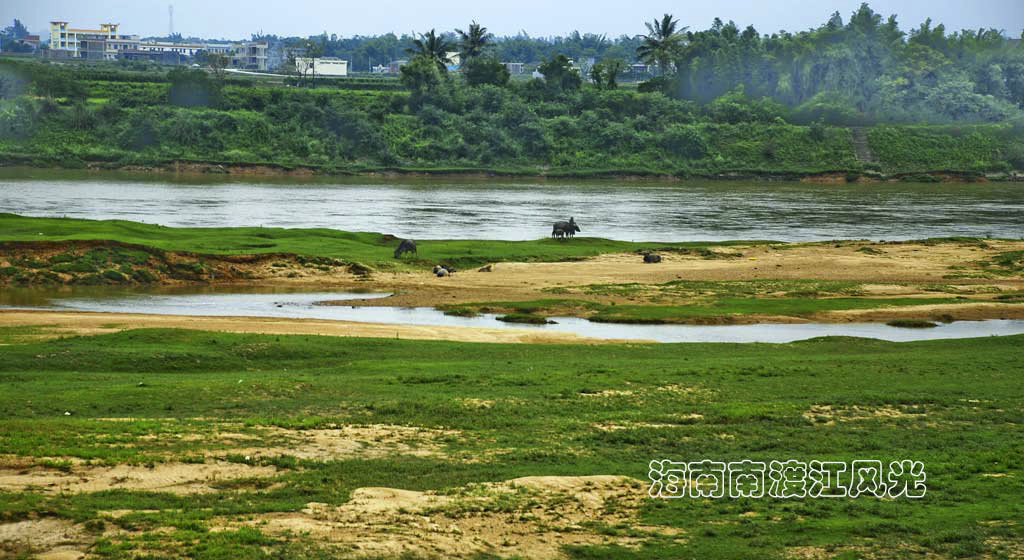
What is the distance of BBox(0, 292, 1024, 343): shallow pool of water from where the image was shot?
34.8m

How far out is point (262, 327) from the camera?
31766 mm

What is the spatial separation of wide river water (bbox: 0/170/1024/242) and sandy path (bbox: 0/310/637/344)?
86.9 ft

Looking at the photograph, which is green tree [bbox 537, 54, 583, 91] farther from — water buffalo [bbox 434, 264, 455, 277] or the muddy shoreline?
water buffalo [bbox 434, 264, 455, 277]

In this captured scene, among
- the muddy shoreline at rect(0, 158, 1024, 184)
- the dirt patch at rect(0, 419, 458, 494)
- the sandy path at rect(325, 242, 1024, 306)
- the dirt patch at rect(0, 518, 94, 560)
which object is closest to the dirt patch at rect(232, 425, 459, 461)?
the dirt patch at rect(0, 419, 458, 494)

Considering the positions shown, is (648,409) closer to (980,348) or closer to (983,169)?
(980,348)

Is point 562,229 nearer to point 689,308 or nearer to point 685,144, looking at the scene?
point 689,308

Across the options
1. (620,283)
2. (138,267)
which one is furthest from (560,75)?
(138,267)

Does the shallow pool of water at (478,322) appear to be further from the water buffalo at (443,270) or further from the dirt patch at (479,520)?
the dirt patch at (479,520)

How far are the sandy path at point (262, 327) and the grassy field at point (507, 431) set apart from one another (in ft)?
6.65

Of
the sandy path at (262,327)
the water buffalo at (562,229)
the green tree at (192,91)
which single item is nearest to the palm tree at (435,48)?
the green tree at (192,91)

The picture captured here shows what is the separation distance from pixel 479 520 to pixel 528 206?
231 ft

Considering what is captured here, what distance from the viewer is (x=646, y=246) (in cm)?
5688

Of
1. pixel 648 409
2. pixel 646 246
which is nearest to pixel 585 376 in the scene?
pixel 648 409

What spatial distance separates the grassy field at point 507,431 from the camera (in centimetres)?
1404
